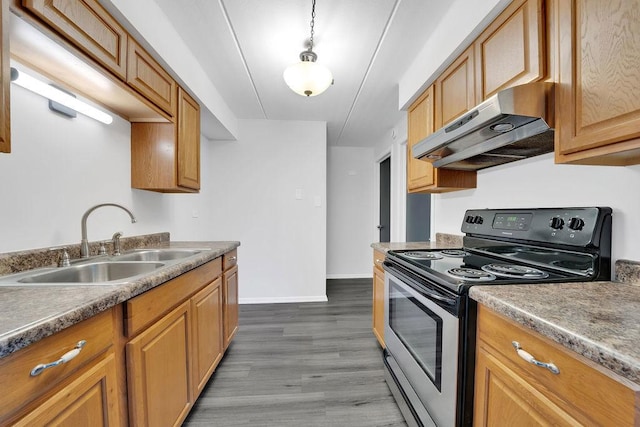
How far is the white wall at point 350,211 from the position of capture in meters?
4.52

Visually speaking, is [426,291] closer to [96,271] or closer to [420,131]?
[420,131]

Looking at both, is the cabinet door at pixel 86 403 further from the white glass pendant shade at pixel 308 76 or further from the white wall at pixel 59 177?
the white glass pendant shade at pixel 308 76

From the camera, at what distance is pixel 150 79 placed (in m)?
1.50

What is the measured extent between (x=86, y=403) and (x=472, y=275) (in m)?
1.32

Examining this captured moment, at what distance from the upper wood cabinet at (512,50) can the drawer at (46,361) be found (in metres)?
1.74

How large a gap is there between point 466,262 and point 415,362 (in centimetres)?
57

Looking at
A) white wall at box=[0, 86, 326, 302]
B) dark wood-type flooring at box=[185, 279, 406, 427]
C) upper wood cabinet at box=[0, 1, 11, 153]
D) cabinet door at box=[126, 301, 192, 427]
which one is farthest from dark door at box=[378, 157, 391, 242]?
upper wood cabinet at box=[0, 1, 11, 153]

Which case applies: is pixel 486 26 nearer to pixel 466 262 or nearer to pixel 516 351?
pixel 466 262

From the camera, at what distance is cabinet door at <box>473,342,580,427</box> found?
63 centimetres

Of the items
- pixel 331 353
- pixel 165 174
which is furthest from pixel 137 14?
pixel 331 353

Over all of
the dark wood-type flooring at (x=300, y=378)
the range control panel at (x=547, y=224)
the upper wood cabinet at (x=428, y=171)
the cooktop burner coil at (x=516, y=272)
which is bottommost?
the dark wood-type flooring at (x=300, y=378)

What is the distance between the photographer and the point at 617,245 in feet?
3.26

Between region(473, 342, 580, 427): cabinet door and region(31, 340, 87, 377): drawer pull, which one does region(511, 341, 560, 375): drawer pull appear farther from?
region(31, 340, 87, 377): drawer pull

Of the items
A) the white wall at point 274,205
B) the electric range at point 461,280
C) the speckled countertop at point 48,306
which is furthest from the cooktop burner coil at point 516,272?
the white wall at point 274,205
